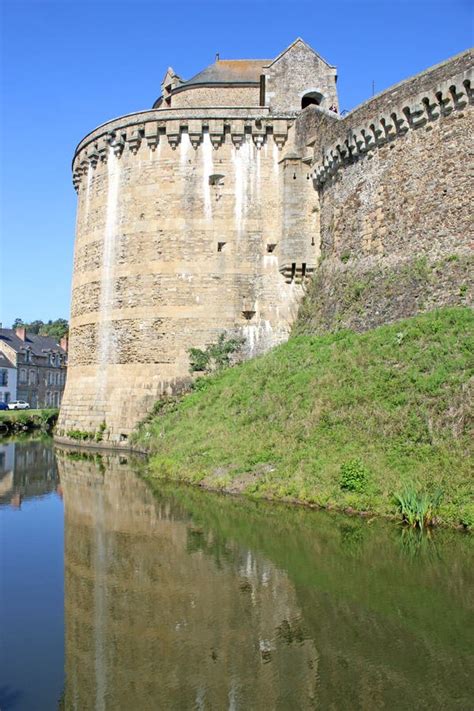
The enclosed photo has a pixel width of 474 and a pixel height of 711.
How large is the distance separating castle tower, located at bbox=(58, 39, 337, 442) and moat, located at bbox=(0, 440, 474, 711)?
1146 centimetres

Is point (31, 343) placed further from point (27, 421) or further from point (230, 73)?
point (230, 73)

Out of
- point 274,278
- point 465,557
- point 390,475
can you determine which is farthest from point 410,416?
point 274,278

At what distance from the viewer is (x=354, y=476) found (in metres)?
10.9

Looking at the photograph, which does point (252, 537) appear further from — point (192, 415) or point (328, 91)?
point (328, 91)

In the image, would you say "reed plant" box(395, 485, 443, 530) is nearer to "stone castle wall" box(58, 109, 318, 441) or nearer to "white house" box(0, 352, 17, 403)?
"stone castle wall" box(58, 109, 318, 441)

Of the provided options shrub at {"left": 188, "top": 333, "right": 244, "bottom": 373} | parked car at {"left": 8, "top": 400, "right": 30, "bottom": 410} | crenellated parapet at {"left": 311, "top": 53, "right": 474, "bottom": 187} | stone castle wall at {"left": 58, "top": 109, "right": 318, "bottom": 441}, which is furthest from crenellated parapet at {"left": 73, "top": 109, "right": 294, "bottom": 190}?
parked car at {"left": 8, "top": 400, "right": 30, "bottom": 410}

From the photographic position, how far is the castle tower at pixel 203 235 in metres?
22.1

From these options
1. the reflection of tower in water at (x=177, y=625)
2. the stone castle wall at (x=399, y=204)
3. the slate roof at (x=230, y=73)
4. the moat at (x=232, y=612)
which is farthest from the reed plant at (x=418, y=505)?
the slate roof at (x=230, y=73)

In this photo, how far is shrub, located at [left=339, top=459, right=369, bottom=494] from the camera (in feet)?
35.2

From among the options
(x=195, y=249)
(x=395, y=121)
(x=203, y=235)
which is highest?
(x=395, y=121)

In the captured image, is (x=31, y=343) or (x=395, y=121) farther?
(x=31, y=343)

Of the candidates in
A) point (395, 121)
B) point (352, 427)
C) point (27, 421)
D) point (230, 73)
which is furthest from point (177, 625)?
point (27, 421)

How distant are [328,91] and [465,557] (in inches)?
772

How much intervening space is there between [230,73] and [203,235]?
944 cm
